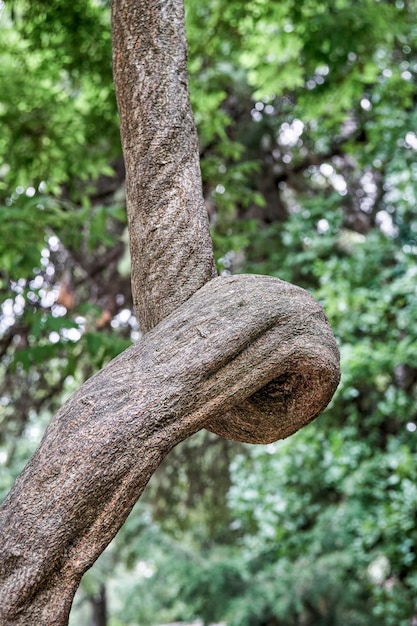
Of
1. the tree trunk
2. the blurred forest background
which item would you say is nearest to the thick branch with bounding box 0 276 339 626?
the tree trunk

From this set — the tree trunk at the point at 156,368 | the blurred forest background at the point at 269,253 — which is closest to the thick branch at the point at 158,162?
the tree trunk at the point at 156,368

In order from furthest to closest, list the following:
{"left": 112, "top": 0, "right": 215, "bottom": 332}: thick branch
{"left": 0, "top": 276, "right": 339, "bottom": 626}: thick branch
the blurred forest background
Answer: the blurred forest background
{"left": 112, "top": 0, "right": 215, "bottom": 332}: thick branch
{"left": 0, "top": 276, "right": 339, "bottom": 626}: thick branch

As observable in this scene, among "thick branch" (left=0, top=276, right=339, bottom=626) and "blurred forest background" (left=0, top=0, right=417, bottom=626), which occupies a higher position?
"thick branch" (left=0, top=276, right=339, bottom=626)

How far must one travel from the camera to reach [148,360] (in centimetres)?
140

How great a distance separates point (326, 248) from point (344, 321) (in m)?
0.69

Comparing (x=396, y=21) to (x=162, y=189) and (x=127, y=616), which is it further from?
(x=127, y=616)

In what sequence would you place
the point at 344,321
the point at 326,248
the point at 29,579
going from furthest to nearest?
1. the point at 326,248
2. the point at 344,321
3. the point at 29,579

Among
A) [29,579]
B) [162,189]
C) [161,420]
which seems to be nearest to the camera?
[29,579]

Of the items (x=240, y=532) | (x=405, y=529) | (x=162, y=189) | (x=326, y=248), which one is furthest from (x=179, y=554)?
(x=162, y=189)

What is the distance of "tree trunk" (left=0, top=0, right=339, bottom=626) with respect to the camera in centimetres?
128

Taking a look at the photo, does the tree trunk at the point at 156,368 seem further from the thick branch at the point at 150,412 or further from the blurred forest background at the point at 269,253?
the blurred forest background at the point at 269,253

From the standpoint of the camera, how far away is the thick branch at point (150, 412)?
1.27 meters

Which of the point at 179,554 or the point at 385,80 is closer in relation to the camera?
the point at 385,80

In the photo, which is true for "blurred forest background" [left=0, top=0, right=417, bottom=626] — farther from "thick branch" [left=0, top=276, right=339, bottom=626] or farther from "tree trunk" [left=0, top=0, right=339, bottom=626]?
"thick branch" [left=0, top=276, right=339, bottom=626]
